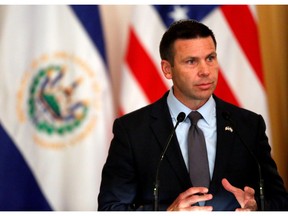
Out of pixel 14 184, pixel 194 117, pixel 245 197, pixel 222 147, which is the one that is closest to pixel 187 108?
pixel 194 117

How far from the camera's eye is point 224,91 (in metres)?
1.98

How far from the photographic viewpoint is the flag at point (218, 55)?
1.96 metres

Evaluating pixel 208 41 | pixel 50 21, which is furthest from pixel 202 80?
pixel 50 21

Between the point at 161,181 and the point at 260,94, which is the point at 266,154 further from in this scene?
the point at 260,94

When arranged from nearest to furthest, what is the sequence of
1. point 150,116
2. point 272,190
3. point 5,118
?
point 272,190
point 150,116
point 5,118

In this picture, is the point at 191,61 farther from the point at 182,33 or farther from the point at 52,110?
the point at 52,110

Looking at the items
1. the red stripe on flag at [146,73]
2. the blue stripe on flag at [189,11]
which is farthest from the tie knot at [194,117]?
the blue stripe on flag at [189,11]

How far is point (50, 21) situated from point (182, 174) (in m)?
0.96

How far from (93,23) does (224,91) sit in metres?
0.60

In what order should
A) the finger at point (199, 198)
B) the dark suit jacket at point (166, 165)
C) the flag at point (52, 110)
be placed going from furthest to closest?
the flag at point (52, 110) → the dark suit jacket at point (166, 165) → the finger at point (199, 198)

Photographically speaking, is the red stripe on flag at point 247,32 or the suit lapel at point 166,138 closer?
the suit lapel at point 166,138

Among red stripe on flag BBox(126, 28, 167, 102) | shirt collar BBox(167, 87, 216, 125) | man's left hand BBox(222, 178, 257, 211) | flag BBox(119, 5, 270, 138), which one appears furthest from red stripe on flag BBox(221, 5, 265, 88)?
man's left hand BBox(222, 178, 257, 211)

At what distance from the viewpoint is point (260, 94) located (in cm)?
198

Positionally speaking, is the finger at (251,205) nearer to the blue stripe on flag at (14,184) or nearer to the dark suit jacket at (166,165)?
the dark suit jacket at (166,165)
